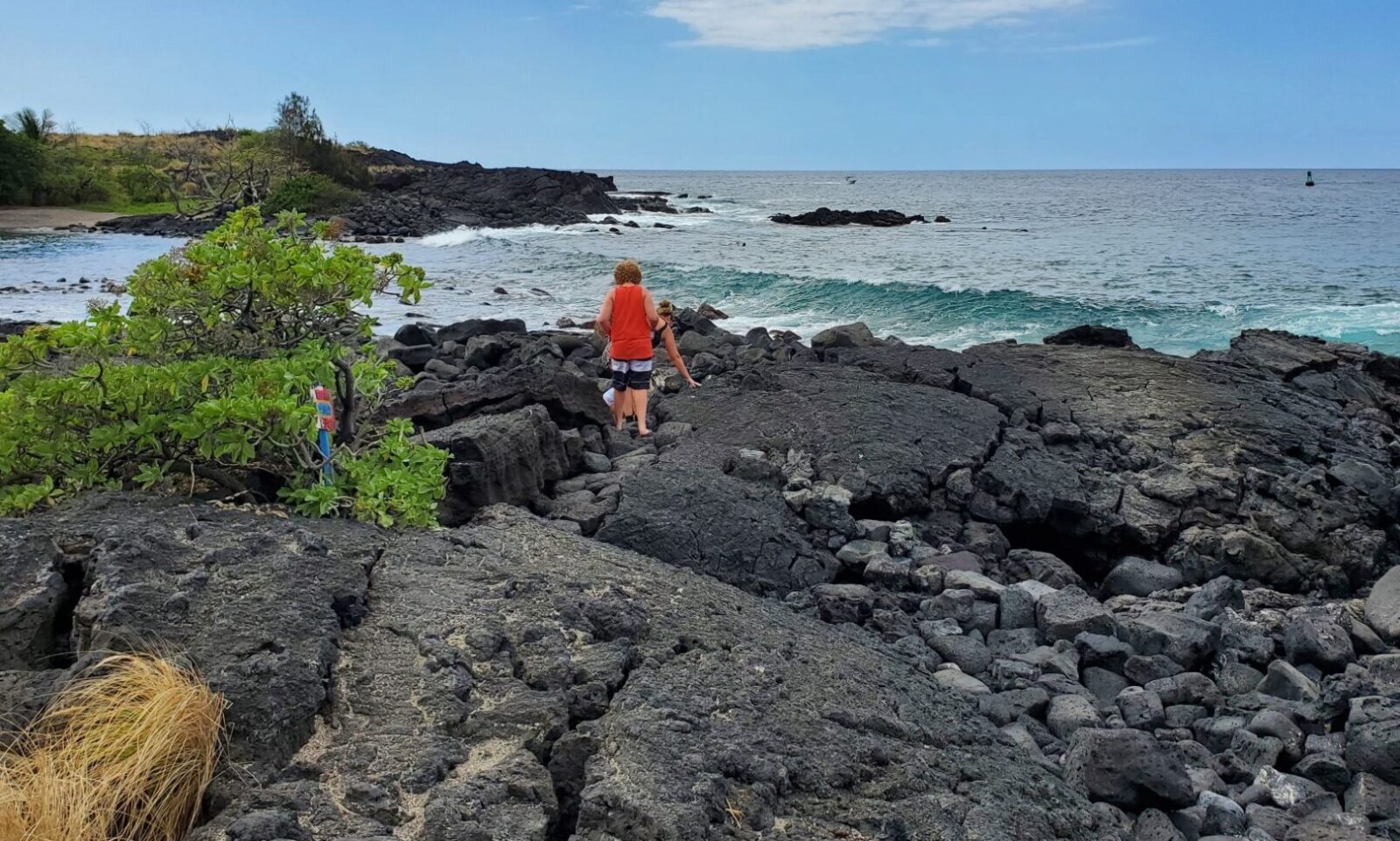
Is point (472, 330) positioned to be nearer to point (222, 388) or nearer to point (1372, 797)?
point (222, 388)

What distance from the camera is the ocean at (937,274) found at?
21047mm

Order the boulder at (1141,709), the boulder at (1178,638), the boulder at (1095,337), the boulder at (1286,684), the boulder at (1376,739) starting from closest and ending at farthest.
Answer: the boulder at (1376,739) < the boulder at (1141,709) < the boulder at (1286,684) < the boulder at (1178,638) < the boulder at (1095,337)

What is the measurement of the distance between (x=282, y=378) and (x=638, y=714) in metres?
2.37

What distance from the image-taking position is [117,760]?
9.30ft

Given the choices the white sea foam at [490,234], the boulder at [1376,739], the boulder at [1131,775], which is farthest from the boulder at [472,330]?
the white sea foam at [490,234]

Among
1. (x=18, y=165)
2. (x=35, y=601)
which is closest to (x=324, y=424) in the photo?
(x=35, y=601)

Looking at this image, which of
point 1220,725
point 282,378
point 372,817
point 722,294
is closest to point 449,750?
point 372,817

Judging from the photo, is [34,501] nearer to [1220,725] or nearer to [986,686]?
[986,686]

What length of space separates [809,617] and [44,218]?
5583 cm

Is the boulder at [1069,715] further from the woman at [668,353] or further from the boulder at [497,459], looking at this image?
the woman at [668,353]

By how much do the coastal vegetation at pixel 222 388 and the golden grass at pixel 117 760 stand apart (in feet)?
4.86

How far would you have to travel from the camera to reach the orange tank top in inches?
385

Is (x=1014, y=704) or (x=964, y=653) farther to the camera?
(x=964, y=653)

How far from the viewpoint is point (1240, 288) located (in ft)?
83.5
